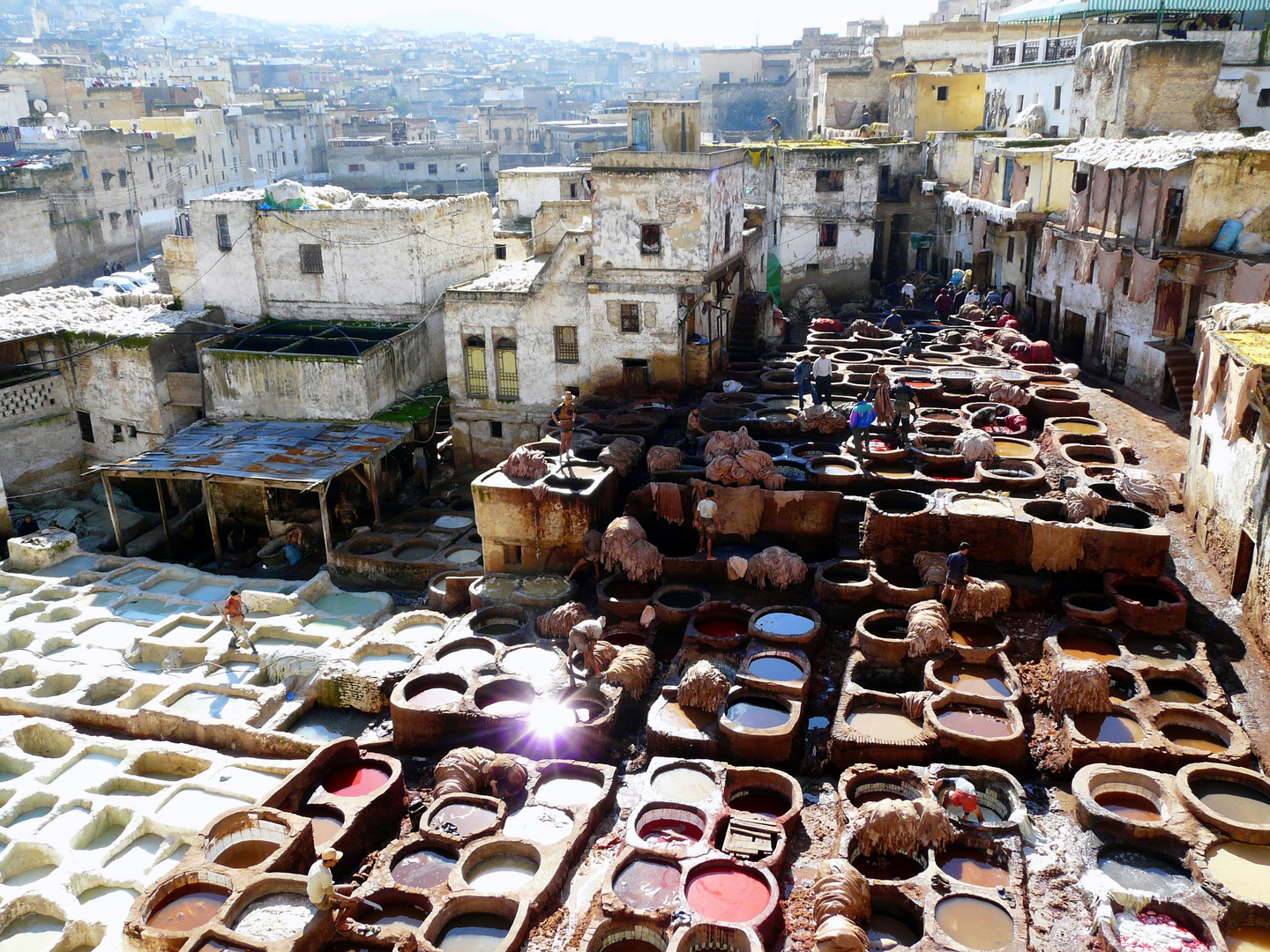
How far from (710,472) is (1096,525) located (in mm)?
7386

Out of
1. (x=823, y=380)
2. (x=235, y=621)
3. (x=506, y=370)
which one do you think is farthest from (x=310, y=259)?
(x=823, y=380)

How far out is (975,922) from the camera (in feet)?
39.5

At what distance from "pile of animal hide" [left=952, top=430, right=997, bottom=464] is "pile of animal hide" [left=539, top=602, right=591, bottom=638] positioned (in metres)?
9.00

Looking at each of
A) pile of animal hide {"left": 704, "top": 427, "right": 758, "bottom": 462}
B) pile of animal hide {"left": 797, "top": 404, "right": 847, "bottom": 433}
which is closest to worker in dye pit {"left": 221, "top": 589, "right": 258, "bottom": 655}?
pile of animal hide {"left": 704, "top": 427, "right": 758, "bottom": 462}

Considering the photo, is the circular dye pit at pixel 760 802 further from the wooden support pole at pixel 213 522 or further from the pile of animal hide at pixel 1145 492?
the wooden support pole at pixel 213 522

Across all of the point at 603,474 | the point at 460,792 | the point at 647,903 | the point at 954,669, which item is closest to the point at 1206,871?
the point at 954,669

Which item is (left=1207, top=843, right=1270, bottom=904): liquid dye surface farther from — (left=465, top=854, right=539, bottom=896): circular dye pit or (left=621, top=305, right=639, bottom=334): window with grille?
(left=621, top=305, right=639, bottom=334): window with grille

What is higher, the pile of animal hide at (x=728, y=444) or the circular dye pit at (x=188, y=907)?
the pile of animal hide at (x=728, y=444)

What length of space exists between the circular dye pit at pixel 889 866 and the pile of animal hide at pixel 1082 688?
3938 mm

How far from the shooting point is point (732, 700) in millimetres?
16516

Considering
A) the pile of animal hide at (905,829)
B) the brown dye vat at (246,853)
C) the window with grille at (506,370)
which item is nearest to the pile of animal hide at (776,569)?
the pile of animal hide at (905,829)

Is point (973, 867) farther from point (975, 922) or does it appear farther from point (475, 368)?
point (475, 368)

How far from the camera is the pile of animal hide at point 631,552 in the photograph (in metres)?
20.1

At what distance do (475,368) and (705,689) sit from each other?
15.9m
